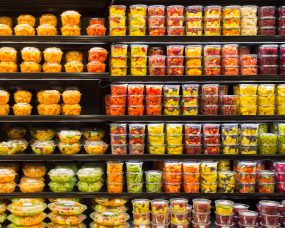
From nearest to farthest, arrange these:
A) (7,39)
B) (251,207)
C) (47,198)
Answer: (7,39), (47,198), (251,207)

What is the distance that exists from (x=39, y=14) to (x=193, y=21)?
153 centimetres

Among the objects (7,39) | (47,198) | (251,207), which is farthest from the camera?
(251,207)

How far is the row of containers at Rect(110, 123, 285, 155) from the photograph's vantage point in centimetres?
356

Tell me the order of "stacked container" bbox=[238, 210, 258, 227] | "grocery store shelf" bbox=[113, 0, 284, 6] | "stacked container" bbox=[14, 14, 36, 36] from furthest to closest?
"grocery store shelf" bbox=[113, 0, 284, 6] → "stacked container" bbox=[14, 14, 36, 36] → "stacked container" bbox=[238, 210, 258, 227]

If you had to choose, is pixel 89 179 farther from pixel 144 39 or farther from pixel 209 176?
pixel 144 39

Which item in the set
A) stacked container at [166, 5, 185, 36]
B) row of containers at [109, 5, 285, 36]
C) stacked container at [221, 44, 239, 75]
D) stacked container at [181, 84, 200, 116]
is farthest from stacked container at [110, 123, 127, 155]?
stacked container at [221, 44, 239, 75]

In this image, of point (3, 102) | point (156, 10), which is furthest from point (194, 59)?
point (3, 102)

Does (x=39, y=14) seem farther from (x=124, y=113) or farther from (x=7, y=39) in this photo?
(x=124, y=113)

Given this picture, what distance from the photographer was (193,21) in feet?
11.6

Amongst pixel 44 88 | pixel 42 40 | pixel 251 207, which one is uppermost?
pixel 42 40

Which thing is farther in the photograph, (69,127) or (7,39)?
(69,127)

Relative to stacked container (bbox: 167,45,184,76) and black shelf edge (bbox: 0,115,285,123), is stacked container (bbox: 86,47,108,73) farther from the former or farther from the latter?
stacked container (bbox: 167,45,184,76)

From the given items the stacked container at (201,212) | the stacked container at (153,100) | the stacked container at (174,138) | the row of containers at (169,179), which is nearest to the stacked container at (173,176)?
the row of containers at (169,179)

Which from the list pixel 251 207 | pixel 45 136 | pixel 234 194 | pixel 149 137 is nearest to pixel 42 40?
pixel 45 136
